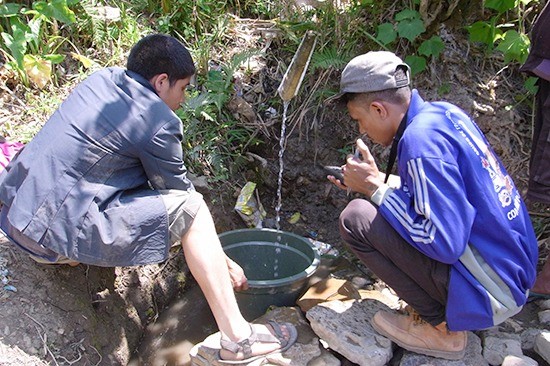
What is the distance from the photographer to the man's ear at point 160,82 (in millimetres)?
2506

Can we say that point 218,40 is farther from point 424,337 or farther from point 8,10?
point 424,337

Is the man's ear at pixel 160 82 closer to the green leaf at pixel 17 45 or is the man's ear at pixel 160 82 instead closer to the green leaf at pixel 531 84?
the green leaf at pixel 17 45

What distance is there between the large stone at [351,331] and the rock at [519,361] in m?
0.50

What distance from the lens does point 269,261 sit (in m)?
3.44

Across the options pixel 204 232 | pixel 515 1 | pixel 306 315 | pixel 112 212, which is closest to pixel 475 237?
pixel 306 315

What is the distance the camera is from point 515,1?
338cm

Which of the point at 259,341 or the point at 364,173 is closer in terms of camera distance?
the point at 364,173

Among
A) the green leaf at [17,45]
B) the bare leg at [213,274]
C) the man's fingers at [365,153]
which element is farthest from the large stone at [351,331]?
the green leaf at [17,45]

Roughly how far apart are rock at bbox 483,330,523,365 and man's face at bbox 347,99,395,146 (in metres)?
1.09

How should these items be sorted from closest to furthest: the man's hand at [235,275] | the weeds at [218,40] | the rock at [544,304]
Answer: the man's hand at [235,275] < the rock at [544,304] < the weeds at [218,40]

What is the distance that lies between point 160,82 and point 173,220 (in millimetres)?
620

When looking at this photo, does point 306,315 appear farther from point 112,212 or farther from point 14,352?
point 14,352

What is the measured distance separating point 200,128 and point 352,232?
1786 millimetres

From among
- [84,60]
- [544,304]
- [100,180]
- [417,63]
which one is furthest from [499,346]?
[84,60]
